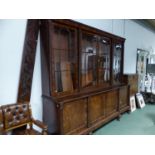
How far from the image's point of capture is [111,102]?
3.24 m

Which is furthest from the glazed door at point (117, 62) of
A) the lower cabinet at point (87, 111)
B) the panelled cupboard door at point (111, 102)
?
the panelled cupboard door at point (111, 102)

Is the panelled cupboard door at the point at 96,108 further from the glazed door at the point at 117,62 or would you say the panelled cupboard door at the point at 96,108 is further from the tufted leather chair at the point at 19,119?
the tufted leather chair at the point at 19,119

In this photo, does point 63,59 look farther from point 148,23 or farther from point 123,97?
point 148,23

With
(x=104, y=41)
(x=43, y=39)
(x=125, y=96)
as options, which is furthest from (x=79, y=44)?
(x=125, y=96)

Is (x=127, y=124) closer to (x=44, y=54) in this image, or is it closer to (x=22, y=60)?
(x=44, y=54)

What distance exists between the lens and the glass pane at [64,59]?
2301 millimetres

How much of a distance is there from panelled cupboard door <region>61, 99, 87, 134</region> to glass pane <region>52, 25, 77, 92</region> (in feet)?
1.03

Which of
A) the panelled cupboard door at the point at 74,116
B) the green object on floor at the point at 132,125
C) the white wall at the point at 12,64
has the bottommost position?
the green object on floor at the point at 132,125

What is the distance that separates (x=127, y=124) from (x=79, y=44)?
2137 millimetres

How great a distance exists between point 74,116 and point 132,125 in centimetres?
160

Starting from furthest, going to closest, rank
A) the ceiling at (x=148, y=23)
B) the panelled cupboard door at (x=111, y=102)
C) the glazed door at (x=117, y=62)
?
the ceiling at (x=148, y=23)
the glazed door at (x=117, y=62)
the panelled cupboard door at (x=111, y=102)

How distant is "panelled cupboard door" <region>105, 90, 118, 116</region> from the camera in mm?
3098

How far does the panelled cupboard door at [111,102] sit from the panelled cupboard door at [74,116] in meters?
0.76
